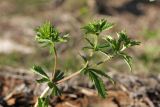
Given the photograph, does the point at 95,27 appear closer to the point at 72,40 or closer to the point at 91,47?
the point at 91,47

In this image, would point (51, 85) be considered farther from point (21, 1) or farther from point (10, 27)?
point (21, 1)

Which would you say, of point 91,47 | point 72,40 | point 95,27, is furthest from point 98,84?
point 72,40

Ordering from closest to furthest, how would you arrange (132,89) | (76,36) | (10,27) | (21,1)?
(132,89), (76,36), (10,27), (21,1)

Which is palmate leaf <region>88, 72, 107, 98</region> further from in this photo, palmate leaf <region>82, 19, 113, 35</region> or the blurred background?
the blurred background

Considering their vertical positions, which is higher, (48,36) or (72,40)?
(72,40)

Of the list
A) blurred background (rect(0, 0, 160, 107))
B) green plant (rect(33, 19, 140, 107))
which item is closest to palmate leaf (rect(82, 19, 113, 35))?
green plant (rect(33, 19, 140, 107))

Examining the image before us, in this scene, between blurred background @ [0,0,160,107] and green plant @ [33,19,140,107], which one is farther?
blurred background @ [0,0,160,107]

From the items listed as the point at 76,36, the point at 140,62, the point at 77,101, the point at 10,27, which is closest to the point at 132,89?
the point at 77,101

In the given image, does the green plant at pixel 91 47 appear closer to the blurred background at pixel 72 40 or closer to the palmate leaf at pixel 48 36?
the palmate leaf at pixel 48 36
